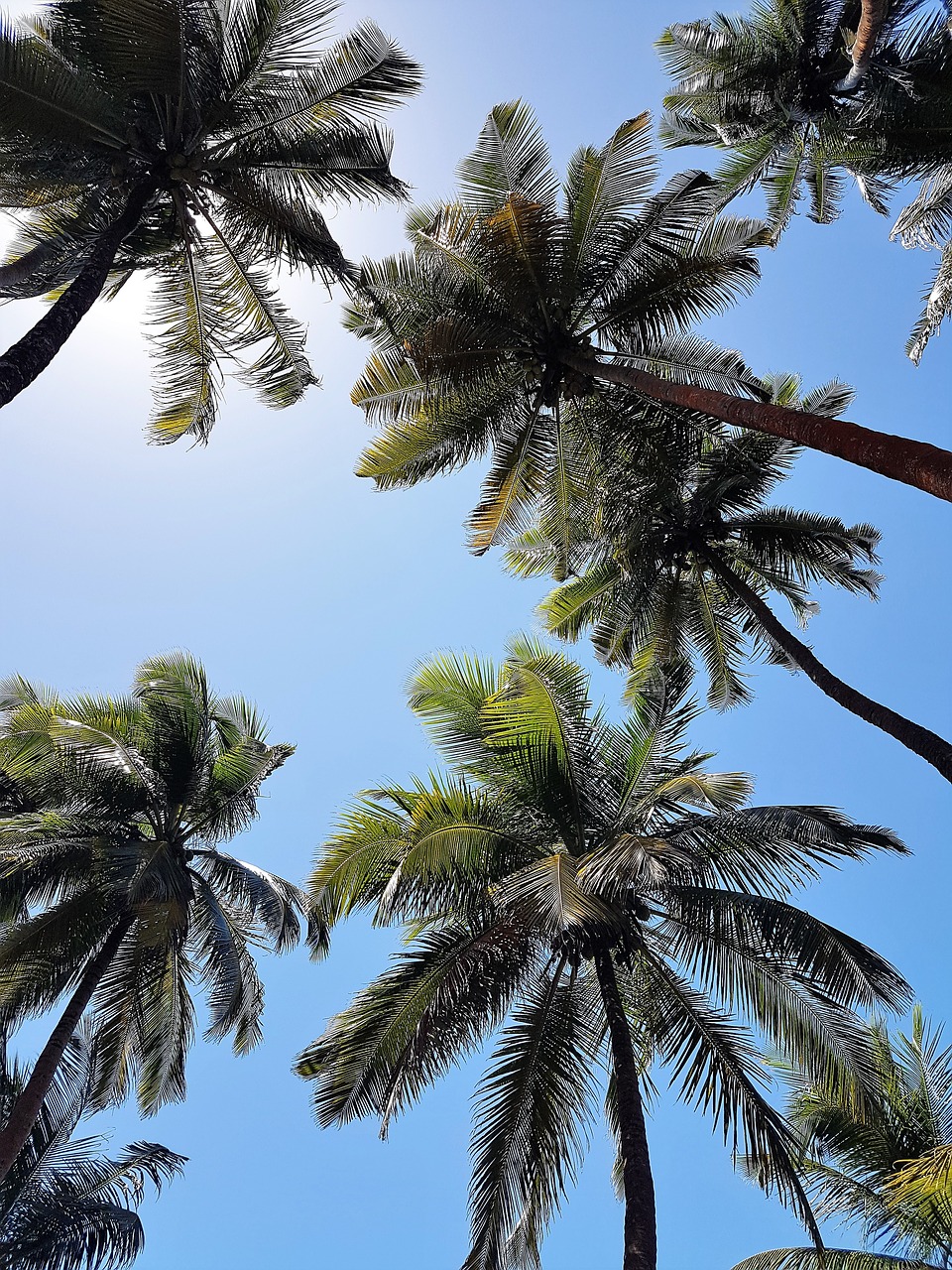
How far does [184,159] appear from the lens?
10141 millimetres

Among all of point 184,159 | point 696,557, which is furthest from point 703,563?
point 184,159

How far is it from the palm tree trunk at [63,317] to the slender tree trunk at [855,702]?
9.93 metres

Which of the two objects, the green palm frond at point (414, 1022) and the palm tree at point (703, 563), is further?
the palm tree at point (703, 563)

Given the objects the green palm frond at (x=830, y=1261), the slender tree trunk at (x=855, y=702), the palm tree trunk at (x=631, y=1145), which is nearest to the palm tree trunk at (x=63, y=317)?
the palm tree trunk at (x=631, y=1145)

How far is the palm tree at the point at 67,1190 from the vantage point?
12703 millimetres

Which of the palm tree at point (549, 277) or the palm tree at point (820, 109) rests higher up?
the palm tree at point (820, 109)

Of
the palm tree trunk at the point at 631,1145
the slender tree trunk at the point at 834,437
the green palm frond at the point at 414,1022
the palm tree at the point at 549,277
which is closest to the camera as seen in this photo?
the slender tree trunk at the point at 834,437

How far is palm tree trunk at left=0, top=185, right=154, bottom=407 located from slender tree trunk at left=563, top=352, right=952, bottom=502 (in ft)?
19.8

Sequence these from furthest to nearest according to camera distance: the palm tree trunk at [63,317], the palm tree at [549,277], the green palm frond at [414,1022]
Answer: the palm tree at [549,277]
the green palm frond at [414,1022]
the palm tree trunk at [63,317]

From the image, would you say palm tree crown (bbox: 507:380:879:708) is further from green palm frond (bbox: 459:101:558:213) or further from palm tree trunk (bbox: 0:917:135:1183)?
palm tree trunk (bbox: 0:917:135:1183)

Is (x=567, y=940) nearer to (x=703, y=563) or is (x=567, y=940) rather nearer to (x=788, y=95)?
(x=703, y=563)

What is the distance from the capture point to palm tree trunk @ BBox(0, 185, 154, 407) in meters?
8.07

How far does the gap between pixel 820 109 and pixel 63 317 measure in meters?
14.6

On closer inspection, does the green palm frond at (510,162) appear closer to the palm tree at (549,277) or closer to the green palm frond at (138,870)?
the palm tree at (549,277)
